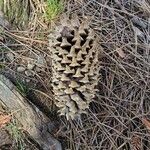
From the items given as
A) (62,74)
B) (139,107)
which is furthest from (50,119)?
(139,107)

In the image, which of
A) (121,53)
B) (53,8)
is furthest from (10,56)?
(121,53)

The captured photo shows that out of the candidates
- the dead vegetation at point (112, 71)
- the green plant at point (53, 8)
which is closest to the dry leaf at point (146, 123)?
the dead vegetation at point (112, 71)

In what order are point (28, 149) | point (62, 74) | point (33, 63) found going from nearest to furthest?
point (62, 74) → point (28, 149) → point (33, 63)

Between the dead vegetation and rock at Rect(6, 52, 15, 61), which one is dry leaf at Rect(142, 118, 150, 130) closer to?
the dead vegetation

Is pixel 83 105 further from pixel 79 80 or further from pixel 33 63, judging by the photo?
pixel 33 63

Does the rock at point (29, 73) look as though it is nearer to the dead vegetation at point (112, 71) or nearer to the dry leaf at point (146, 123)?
the dead vegetation at point (112, 71)
